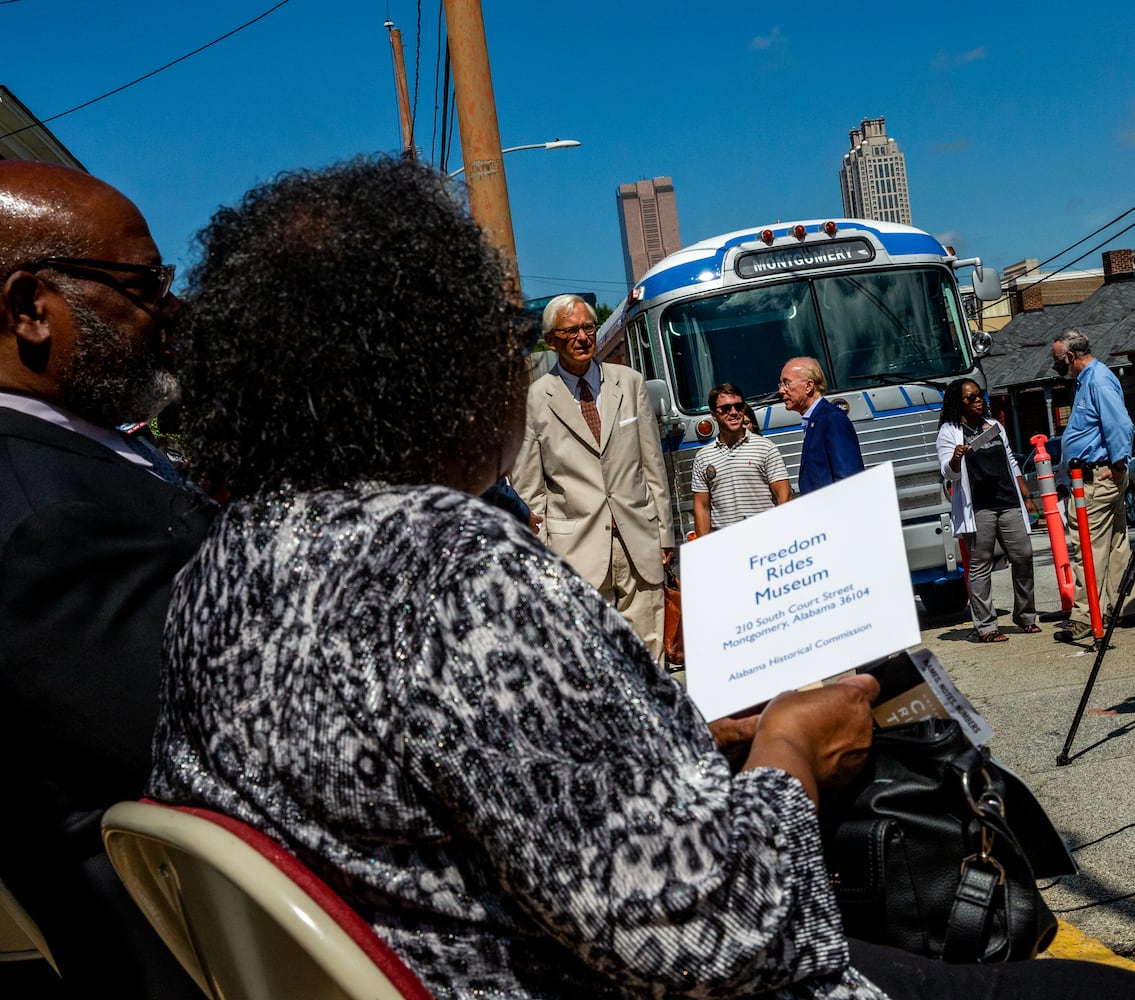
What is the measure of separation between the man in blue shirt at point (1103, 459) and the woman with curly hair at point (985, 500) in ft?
1.44

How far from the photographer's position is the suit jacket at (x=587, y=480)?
19.0 feet

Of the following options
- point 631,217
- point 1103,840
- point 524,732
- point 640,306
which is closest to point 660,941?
point 524,732

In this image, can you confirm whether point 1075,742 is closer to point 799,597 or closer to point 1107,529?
point 1107,529

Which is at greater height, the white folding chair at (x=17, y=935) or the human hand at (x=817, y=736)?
the human hand at (x=817, y=736)

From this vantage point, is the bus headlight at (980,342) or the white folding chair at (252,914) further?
the bus headlight at (980,342)

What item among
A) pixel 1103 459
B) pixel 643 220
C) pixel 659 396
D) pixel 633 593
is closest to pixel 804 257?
pixel 659 396

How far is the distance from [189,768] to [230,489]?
1.04 ft

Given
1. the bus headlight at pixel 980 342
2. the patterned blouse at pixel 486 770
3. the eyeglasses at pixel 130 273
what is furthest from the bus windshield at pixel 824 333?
the patterned blouse at pixel 486 770

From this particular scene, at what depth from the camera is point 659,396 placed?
8.12 meters

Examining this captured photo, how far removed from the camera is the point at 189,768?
4.06 feet

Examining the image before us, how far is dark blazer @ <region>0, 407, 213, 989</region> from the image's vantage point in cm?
152

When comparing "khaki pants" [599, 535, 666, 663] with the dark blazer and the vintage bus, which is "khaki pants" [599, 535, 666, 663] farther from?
the dark blazer

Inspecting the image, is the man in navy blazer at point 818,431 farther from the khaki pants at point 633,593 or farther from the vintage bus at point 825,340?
the vintage bus at point 825,340

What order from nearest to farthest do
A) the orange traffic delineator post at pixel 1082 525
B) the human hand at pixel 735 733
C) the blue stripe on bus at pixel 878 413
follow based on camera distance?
the human hand at pixel 735 733, the orange traffic delineator post at pixel 1082 525, the blue stripe on bus at pixel 878 413
